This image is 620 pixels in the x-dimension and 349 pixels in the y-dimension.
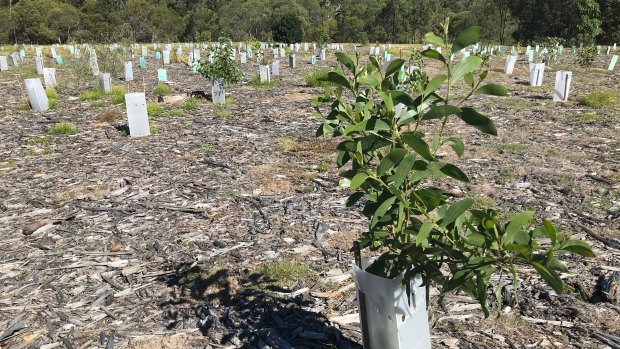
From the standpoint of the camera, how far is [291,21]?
5116 centimetres

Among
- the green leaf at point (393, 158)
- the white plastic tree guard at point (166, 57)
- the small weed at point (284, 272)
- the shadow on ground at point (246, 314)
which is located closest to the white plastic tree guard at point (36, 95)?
the shadow on ground at point (246, 314)

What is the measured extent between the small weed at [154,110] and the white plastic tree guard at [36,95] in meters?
2.59

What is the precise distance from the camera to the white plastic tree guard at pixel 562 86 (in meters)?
11.1

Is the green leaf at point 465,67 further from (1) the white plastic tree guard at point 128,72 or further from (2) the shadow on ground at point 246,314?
(1) the white plastic tree guard at point 128,72

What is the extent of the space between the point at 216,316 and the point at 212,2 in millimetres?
79490

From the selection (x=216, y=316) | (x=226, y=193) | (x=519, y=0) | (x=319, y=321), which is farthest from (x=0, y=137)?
(x=519, y=0)

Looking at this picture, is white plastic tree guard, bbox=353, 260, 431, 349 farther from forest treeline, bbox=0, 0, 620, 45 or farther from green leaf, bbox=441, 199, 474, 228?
forest treeline, bbox=0, 0, 620, 45

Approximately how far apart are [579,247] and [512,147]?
6654mm

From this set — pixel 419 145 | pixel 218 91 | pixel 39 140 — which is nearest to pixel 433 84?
pixel 419 145

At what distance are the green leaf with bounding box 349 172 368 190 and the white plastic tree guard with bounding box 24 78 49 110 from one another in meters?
11.5

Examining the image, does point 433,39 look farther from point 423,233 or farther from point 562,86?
point 562,86

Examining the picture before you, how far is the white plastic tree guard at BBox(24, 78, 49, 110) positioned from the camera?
10.7 meters

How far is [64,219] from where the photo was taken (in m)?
4.68

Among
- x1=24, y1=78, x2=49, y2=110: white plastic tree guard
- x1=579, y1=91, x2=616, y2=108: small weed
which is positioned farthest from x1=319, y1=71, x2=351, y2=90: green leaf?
x1=24, y1=78, x2=49, y2=110: white plastic tree guard
